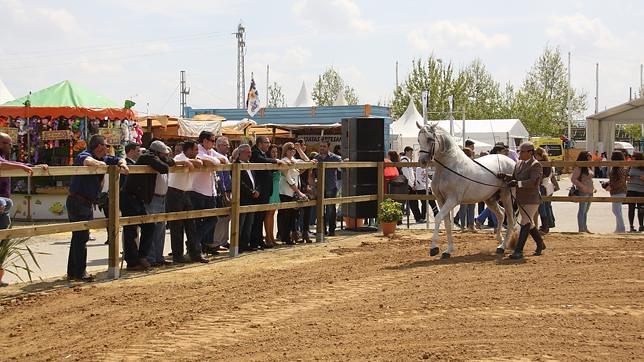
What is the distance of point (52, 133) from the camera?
19531 mm

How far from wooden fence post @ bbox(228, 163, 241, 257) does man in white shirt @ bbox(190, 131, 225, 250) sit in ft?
0.91

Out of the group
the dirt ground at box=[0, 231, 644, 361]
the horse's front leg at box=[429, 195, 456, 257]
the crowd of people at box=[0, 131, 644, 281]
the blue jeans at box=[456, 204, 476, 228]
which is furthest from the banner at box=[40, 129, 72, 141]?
the horse's front leg at box=[429, 195, 456, 257]

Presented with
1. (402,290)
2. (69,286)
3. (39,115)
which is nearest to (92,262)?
(69,286)

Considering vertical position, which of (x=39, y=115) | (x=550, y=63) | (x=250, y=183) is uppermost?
(x=550, y=63)

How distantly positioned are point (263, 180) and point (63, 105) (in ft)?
26.4

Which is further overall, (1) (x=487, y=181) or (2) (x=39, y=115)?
(2) (x=39, y=115)

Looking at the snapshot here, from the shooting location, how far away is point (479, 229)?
1766 centimetres

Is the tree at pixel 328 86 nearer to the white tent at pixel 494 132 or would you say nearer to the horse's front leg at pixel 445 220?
the white tent at pixel 494 132

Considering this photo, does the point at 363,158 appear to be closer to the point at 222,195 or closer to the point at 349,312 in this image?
the point at 222,195

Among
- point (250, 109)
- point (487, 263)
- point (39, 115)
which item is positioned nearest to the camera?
point (487, 263)

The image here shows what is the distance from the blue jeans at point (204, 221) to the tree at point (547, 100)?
198 ft

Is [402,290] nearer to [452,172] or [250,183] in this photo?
[452,172]

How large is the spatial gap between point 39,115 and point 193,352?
1459cm

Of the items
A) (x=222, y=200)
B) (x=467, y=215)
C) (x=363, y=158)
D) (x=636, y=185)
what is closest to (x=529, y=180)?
(x=222, y=200)
